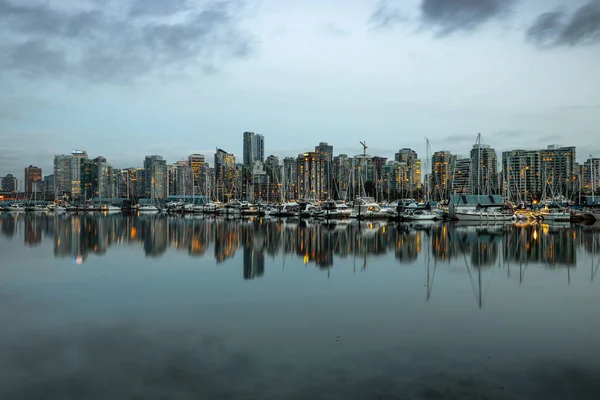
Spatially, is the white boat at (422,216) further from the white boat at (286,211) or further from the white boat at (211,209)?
the white boat at (211,209)

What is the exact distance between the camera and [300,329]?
1525cm

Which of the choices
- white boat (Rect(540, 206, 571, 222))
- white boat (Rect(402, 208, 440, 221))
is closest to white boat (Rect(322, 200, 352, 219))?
white boat (Rect(402, 208, 440, 221))

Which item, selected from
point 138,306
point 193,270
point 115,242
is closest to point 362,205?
point 115,242

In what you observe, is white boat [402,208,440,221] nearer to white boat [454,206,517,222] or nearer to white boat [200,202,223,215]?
white boat [454,206,517,222]

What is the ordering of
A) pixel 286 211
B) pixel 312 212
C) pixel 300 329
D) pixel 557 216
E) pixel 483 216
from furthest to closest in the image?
pixel 286 211, pixel 312 212, pixel 483 216, pixel 557 216, pixel 300 329

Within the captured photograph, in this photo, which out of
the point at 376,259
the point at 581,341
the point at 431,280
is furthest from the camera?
the point at 376,259

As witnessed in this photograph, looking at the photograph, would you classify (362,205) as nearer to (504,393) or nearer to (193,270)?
(193,270)

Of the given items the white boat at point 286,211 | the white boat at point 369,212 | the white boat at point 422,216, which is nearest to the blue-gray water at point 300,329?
the white boat at point 422,216

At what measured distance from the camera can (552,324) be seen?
15.9m

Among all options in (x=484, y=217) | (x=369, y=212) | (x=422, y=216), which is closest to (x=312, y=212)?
(x=369, y=212)

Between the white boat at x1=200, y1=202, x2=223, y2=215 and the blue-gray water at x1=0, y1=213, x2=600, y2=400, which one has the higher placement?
the white boat at x1=200, y1=202, x2=223, y2=215

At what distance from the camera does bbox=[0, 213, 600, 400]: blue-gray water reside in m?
10.8

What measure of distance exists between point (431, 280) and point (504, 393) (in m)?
14.4

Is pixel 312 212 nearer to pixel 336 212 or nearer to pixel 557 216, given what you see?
pixel 336 212
